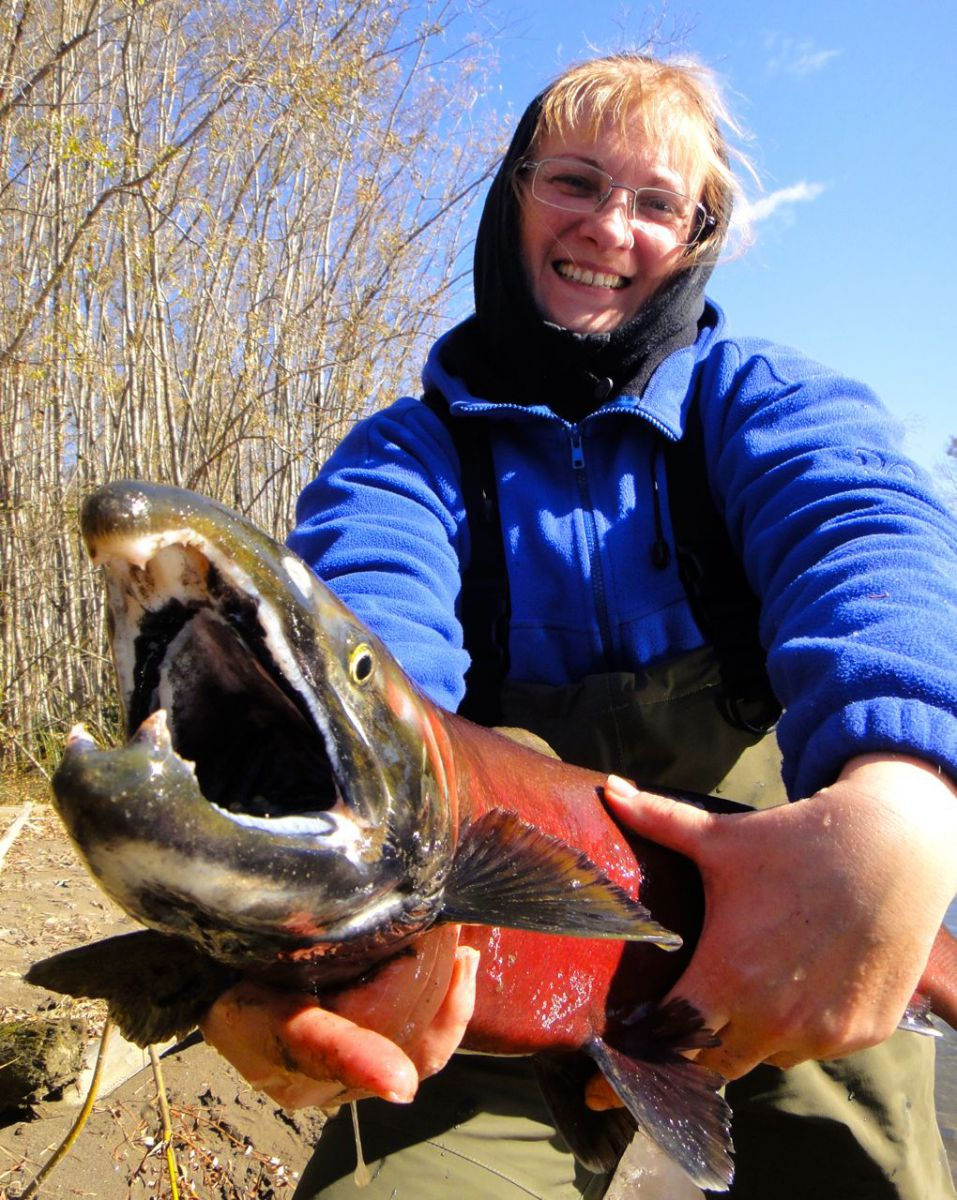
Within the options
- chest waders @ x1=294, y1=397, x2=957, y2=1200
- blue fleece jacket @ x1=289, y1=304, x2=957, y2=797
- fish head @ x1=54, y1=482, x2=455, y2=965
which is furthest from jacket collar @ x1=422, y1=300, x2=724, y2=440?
fish head @ x1=54, y1=482, x2=455, y2=965

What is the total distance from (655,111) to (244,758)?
2261 millimetres

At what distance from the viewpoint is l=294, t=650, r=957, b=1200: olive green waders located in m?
2.33

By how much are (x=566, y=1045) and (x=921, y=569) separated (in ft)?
3.84

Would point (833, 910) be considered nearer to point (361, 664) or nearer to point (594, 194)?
point (361, 664)

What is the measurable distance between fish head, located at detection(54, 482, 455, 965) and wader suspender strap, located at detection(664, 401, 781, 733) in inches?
47.0

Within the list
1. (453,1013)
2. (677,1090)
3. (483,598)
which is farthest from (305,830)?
(483,598)

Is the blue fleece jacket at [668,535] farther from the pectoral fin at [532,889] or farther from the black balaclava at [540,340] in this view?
the pectoral fin at [532,889]

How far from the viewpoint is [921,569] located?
1.88 m

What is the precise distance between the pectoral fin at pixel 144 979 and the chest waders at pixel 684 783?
3.31 feet

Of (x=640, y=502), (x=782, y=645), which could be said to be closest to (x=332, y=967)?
(x=782, y=645)

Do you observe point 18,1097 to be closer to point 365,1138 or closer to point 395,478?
point 365,1138

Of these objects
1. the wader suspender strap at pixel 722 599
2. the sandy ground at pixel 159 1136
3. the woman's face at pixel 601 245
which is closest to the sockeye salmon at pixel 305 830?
the wader suspender strap at pixel 722 599

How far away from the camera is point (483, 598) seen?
243 cm

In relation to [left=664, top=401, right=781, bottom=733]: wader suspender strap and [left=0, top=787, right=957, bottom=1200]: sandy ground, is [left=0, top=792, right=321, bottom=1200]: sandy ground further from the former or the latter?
[left=664, top=401, right=781, bottom=733]: wader suspender strap
